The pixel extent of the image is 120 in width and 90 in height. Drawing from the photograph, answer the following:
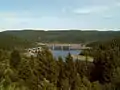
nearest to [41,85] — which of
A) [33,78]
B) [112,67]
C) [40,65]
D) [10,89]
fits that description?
[33,78]

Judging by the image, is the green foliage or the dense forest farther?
the green foliage

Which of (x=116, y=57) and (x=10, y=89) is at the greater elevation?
(x=10, y=89)

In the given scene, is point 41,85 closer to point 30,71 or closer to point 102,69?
point 30,71

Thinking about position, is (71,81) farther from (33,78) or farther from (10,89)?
(10,89)

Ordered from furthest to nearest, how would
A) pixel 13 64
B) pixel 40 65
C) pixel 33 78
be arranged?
1. pixel 13 64
2. pixel 40 65
3. pixel 33 78

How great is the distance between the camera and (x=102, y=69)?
175ft

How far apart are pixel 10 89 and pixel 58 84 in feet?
101

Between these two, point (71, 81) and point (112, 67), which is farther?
point (112, 67)

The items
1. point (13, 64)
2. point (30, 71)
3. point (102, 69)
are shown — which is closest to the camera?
point (30, 71)

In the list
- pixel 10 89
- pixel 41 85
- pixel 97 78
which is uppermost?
pixel 10 89

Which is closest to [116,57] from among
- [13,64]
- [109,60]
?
[109,60]

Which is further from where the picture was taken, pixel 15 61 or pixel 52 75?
pixel 15 61

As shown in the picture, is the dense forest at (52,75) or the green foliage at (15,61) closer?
the dense forest at (52,75)

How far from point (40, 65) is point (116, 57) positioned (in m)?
19.5
